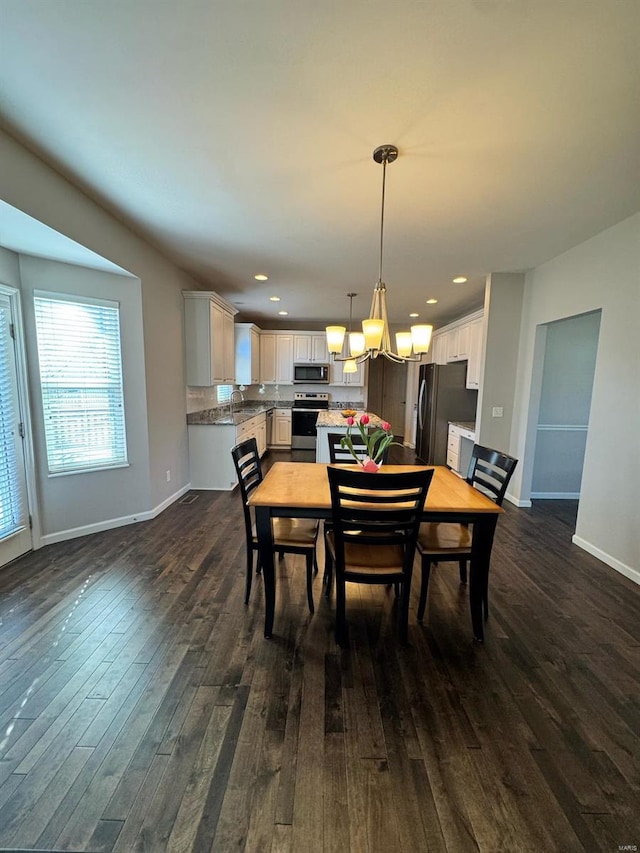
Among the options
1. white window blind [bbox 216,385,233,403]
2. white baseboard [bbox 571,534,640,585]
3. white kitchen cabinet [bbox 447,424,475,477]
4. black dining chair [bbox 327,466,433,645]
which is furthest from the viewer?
white window blind [bbox 216,385,233,403]

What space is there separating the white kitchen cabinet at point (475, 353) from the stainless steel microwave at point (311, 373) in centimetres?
287

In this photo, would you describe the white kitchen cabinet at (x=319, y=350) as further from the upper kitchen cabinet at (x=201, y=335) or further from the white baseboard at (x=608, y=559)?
the white baseboard at (x=608, y=559)

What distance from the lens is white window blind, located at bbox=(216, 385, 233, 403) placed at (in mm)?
5629

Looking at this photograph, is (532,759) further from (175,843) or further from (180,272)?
(180,272)

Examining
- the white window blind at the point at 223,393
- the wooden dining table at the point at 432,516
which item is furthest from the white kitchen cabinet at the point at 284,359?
the wooden dining table at the point at 432,516

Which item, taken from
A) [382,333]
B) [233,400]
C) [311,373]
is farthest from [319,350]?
[382,333]

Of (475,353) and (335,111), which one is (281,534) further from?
(475,353)

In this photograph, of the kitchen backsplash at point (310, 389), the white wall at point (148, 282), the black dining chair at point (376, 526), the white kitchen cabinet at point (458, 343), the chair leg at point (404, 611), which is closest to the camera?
the black dining chair at point (376, 526)

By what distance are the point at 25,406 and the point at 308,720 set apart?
10.1 feet

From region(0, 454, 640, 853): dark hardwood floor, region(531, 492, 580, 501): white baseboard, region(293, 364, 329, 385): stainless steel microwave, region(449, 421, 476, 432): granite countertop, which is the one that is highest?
region(293, 364, 329, 385): stainless steel microwave

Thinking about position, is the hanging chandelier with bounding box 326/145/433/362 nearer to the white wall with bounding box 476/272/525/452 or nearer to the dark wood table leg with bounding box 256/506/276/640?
the dark wood table leg with bounding box 256/506/276/640

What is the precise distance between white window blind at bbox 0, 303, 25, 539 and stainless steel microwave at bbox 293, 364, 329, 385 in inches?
185

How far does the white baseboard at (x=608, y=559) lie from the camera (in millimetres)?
2641

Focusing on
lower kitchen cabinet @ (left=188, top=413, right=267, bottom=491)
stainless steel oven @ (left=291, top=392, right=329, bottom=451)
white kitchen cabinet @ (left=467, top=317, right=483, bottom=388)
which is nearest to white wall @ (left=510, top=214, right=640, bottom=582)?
white kitchen cabinet @ (left=467, top=317, right=483, bottom=388)
